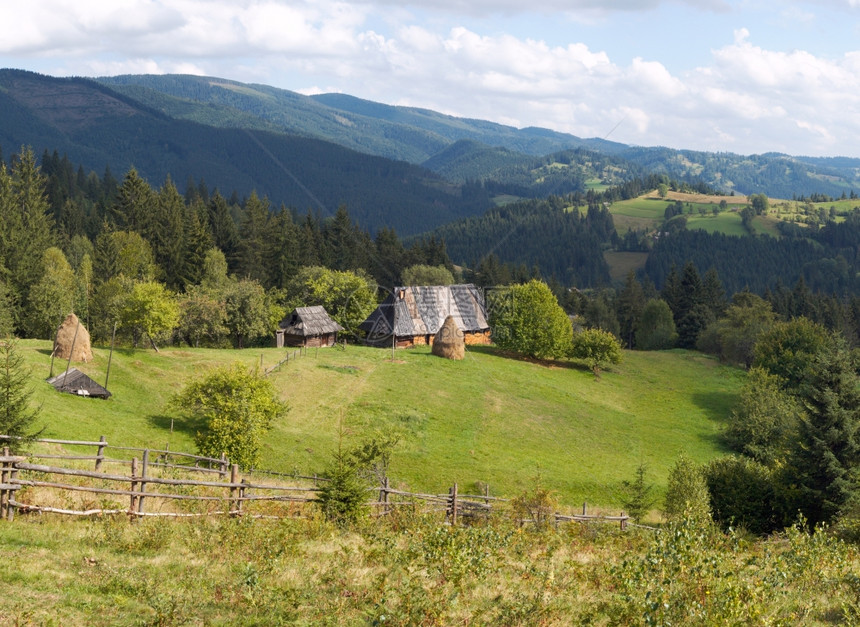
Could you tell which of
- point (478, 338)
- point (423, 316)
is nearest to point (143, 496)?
point (423, 316)

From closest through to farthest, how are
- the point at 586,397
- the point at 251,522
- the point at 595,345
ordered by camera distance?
the point at 251,522 < the point at 586,397 < the point at 595,345

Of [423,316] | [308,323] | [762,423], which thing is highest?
[423,316]

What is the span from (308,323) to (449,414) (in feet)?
72.4

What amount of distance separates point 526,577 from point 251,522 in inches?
257

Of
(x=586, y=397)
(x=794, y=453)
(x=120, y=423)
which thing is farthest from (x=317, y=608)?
(x=586, y=397)

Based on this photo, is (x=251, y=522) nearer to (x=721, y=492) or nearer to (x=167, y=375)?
(x=721, y=492)

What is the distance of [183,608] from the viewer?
10859 millimetres

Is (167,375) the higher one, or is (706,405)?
(167,375)

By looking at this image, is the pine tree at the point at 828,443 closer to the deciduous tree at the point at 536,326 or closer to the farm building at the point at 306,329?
the deciduous tree at the point at 536,326

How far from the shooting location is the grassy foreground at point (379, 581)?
10.5 meters

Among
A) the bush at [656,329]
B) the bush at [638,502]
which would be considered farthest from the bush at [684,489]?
the bush at [656,329]

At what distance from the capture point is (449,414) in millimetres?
46750

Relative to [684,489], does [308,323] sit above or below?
above

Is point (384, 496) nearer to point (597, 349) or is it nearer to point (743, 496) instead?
point (743, 496)
